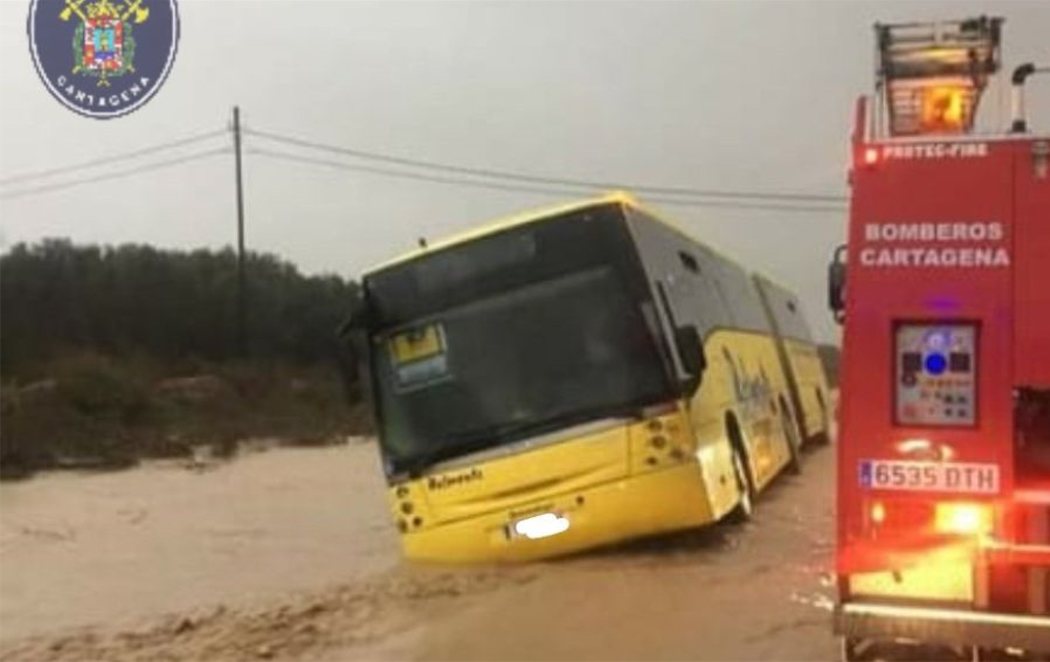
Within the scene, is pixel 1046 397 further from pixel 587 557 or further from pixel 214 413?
pixel 214 413

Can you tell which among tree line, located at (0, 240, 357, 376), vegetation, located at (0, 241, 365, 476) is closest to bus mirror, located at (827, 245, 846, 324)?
vegetation, located at (0, 241, 365, 476)

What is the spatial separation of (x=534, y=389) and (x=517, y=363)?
0.24 metres

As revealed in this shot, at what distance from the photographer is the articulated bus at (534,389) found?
42.4 feet

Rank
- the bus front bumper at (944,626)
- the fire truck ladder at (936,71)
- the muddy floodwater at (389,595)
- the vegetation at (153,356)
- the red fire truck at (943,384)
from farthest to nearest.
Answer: the vegetation at (153,356)
the muddy floodwater at (389,595)
the fire truck ladder at (936,71)
the red fire truck at (943,384)
the bus front bumper at (944,626)

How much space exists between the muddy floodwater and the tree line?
115 feet

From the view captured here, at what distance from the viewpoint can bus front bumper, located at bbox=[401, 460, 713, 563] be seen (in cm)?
1288

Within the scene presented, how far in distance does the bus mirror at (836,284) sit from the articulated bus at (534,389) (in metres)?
4.90

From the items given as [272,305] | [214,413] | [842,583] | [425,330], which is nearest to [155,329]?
[272,305]

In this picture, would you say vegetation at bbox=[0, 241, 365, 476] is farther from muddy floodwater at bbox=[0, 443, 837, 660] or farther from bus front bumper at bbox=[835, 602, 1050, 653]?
bus front bumper at bbox=[835, 602, 1050, 653]

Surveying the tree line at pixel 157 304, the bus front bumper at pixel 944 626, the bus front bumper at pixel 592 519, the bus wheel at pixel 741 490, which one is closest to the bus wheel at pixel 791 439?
the bus wheel at pixel 741 490

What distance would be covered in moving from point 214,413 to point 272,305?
16108mm

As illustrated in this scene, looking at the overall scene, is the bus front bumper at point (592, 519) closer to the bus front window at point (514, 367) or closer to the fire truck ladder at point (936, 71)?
the bus front window at point (514, 367)

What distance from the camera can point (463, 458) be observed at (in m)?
13.1

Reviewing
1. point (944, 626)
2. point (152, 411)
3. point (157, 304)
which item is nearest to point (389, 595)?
point (944, 626)
